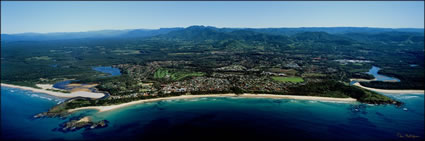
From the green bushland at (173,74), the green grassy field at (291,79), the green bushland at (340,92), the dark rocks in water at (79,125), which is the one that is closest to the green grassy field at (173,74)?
the green bushland at (173,74)

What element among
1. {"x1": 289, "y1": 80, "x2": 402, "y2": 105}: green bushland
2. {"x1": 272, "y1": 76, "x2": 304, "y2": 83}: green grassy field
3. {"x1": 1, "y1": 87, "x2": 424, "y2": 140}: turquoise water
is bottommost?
{"x1": 1, "y1": 87, "x2": 424, "y2": 140}: turquoise water

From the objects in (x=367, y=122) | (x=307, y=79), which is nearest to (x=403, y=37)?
(x=307, y=79)

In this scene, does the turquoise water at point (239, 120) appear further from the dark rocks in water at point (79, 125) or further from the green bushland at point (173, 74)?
the green bushland at point (173, 74)

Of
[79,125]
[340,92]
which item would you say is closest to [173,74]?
[79,125]

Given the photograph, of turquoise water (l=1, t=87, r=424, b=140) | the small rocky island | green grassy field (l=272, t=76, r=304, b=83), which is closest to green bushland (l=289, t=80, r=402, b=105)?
turquoise water (l=1, t=87, r=424, b=140)

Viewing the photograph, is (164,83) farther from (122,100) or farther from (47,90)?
(47,90)

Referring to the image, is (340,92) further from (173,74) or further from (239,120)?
(173,74)

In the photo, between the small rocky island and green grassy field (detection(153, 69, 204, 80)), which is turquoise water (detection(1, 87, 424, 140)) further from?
green grassy field (detection(153, 69, 204, 80))

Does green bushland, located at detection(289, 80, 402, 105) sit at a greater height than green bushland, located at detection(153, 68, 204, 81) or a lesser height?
lesser
